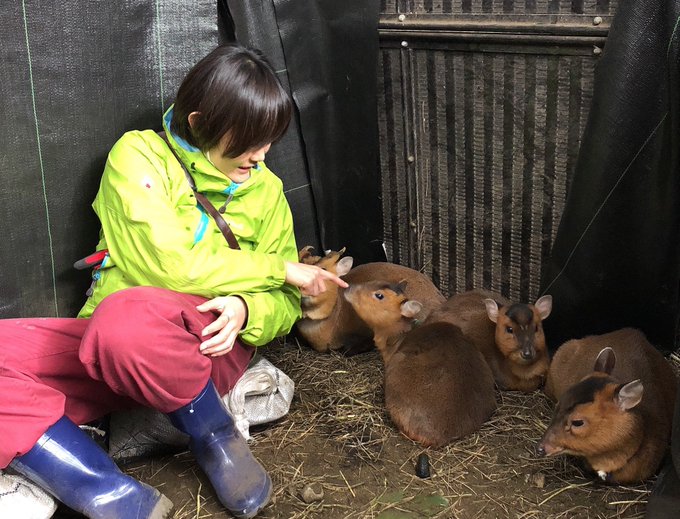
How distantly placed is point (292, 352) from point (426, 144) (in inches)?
58.3

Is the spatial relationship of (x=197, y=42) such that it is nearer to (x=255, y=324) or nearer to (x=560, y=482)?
(x=255, y=324)

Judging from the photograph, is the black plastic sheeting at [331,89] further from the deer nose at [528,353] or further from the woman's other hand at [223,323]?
the woman's other hand at [223,323]

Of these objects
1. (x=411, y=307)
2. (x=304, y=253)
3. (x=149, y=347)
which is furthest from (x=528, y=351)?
(x=149, y=347)

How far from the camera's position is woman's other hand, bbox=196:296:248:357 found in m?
3.46

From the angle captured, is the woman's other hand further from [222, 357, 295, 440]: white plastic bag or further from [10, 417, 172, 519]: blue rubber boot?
[10, 417, 172, 519]: blue rubber boot

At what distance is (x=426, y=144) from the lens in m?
5.07

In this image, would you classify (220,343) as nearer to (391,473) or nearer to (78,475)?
(78,475)

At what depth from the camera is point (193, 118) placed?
11.7 ft

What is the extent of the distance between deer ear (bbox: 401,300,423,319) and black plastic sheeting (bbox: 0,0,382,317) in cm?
107

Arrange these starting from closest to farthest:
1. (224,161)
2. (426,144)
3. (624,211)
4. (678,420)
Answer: (678,420), (224,161), (624,211), (426,144)

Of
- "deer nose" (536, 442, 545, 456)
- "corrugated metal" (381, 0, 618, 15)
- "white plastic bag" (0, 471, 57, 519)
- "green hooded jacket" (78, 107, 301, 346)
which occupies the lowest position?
"deer nose" (536, 442, 545, 456)

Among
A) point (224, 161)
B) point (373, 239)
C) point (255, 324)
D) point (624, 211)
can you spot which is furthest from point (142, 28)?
point (624, 211)

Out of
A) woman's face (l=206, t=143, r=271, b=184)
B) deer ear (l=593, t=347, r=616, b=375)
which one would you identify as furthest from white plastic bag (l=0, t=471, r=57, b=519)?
deer ear (l=593, t=347, r=616, b=375)

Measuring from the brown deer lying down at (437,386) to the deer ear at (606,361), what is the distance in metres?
0.56
